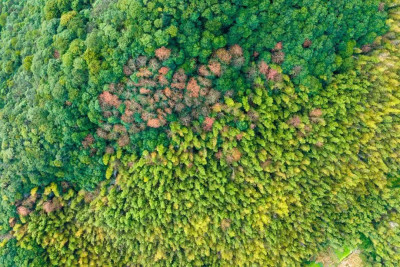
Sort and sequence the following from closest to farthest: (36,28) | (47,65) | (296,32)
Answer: (296,32), (47,65), (36,28)

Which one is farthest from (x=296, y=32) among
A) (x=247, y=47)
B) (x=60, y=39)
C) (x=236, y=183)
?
(x=60, y=39)

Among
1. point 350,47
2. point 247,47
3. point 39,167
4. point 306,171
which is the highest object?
point 247,47

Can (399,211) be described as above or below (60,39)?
below

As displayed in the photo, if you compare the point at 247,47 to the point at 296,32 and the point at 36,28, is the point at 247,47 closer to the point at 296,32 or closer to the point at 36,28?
the point at 296,32

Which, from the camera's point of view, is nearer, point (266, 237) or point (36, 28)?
point (266, 237)

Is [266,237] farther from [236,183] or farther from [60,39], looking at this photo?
[60,39]

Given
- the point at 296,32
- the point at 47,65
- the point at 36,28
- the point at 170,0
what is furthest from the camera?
the point at 36,28
